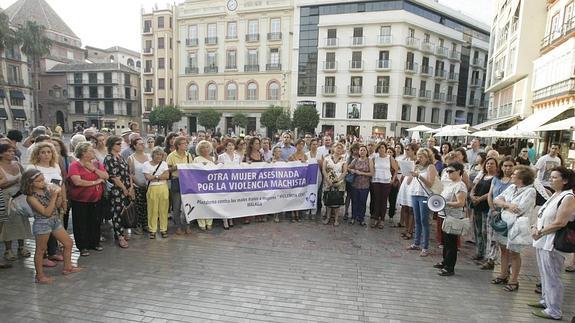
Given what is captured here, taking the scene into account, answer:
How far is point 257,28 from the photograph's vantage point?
4512cm

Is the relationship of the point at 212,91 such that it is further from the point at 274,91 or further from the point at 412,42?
the point at 412,42

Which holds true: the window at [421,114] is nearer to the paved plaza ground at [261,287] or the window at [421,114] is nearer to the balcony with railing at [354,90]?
the balcony with railing at [354,90]

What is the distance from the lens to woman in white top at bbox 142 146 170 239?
6148mm

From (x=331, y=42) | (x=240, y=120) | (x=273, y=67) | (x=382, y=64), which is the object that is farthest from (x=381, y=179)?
(x=273, y=67)

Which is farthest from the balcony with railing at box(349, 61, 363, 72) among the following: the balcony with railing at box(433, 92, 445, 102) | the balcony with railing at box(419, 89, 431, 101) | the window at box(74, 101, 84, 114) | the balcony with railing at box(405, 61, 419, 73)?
the window at box(74, 101, 84, 114)

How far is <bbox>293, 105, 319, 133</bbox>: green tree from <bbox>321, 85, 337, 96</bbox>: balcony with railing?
15.7 feet

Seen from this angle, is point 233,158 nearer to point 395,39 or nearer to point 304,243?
point 304,243

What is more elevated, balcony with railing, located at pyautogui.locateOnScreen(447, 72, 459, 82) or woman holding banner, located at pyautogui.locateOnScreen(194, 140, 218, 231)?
balcony with railing, located at pyautogui.locateOnScreen(447, 72, 459, 82)

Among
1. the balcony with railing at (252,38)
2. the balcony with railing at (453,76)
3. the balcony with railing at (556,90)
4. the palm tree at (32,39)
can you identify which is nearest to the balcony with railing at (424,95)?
the balcony with railing at (453,76)

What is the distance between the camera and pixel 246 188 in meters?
7.45

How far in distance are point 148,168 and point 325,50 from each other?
131 feet

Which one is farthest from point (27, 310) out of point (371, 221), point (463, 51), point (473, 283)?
point (463, 51)

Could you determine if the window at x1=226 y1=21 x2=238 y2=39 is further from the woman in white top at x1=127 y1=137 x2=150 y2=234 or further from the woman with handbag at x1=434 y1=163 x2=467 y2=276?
the woman with handbag at x1=434 y1=163 x2=467 y2=276

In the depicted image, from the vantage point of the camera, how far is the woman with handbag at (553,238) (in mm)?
3920
